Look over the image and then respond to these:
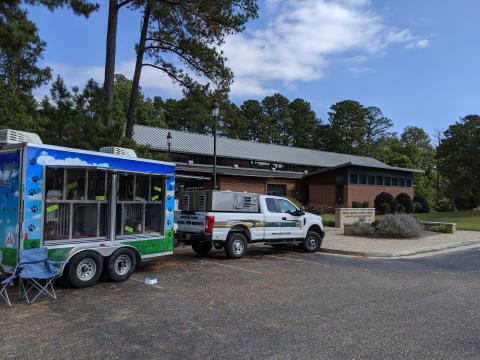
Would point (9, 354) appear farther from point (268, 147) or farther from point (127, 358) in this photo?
point (268, 147)

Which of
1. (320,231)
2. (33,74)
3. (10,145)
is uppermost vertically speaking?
(33,74)

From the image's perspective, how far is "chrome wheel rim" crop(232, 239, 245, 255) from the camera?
12.6m

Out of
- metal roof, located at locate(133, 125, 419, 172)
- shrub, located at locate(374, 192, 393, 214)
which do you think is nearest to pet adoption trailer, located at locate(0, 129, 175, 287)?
metal roof, located at locate(133, 125, 419, 172)

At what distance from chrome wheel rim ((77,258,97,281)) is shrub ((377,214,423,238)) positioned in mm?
13967

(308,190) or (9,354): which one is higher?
(308,190)

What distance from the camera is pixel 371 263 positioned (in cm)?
1239

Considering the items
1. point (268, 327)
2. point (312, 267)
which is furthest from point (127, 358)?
point (312, 267)

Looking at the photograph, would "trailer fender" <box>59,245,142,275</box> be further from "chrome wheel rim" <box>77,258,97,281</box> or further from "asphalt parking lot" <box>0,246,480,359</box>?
"asphalt parking lot" <box>0,246,480,359</box>

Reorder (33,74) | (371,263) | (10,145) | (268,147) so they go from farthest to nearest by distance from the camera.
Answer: (268,147) < (33,74) < (371,263) < (10,145)

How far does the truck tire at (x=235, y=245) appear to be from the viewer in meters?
12.5

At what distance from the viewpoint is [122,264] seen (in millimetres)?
9297

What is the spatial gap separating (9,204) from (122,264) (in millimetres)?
2490

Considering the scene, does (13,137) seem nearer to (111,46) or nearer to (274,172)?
(111,46)

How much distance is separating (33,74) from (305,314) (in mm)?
35942
